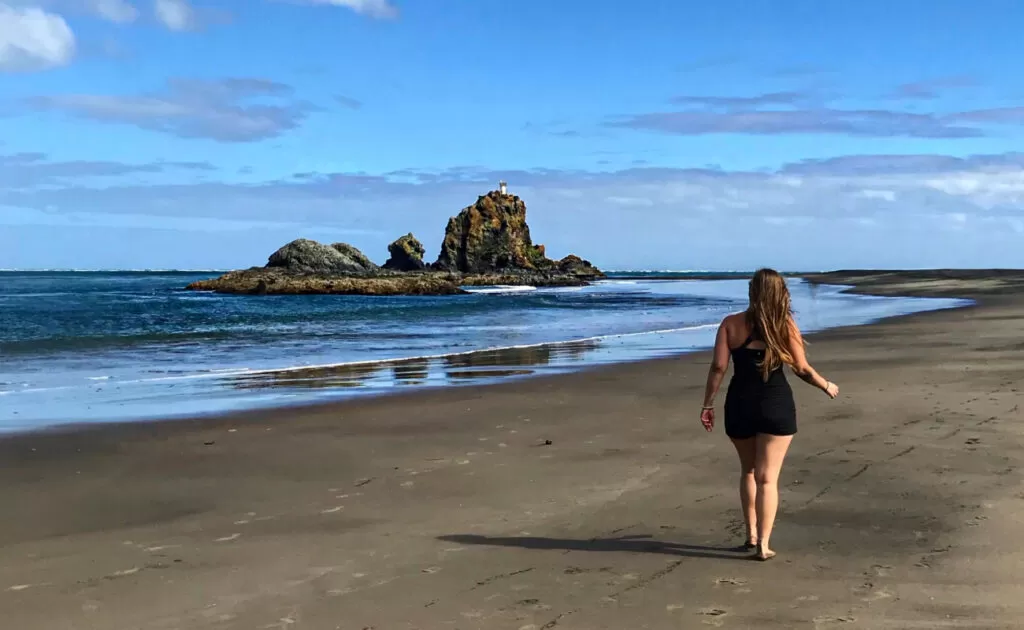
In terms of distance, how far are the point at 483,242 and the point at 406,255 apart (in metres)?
10.1

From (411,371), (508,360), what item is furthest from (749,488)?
(508,360)

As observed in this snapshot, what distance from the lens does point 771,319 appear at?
5516mm

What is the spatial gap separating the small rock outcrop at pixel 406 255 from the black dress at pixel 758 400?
111 m

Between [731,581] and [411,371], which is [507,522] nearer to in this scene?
[731,581]

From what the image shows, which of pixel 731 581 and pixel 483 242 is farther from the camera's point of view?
pixel 483 242

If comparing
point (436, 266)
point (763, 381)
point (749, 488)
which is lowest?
point (749, 488)

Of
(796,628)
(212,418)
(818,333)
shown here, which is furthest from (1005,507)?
(818,333)

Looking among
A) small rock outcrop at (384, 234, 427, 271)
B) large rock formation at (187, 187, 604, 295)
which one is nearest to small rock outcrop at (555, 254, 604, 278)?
large rock formation at (187, 187, 604, 295)

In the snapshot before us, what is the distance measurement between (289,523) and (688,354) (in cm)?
1483

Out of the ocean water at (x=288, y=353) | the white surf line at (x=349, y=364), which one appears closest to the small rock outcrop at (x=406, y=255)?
the ocean water at (x=288, y=353)

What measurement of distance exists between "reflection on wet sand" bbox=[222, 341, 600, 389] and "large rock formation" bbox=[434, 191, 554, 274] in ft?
313

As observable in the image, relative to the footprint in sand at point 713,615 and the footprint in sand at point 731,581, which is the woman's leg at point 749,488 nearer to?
the footprint in sand at point 731,581

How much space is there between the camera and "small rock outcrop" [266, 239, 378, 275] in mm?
99375

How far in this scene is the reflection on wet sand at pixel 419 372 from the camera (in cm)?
1595
